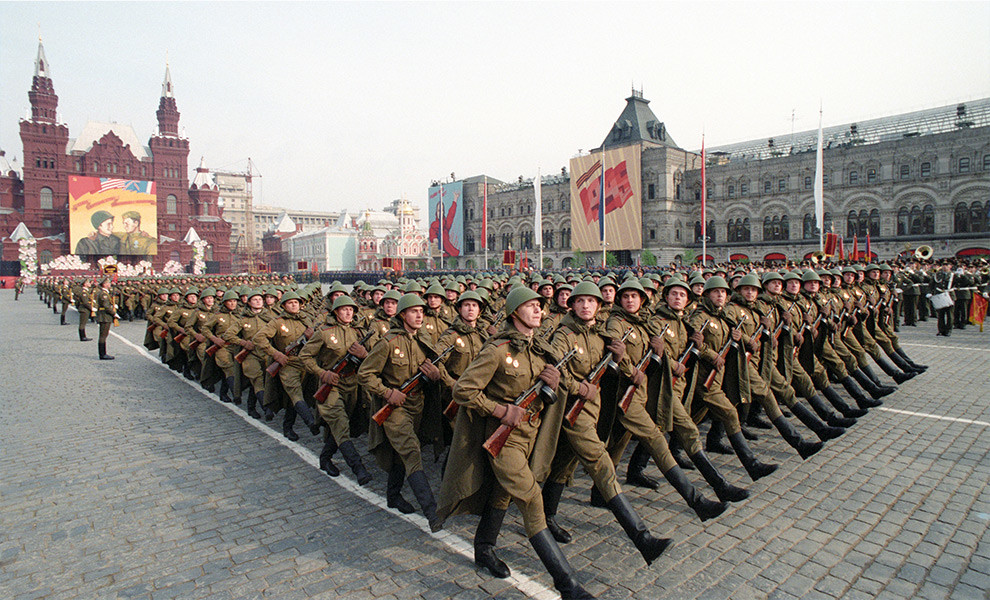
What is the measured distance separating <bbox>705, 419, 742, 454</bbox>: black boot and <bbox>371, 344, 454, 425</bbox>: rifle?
364 cm

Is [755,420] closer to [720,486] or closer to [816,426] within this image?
[816,426]

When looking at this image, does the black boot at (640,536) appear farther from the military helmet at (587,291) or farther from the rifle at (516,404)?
the military helmet at (587,291)

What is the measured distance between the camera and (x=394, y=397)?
204 inches

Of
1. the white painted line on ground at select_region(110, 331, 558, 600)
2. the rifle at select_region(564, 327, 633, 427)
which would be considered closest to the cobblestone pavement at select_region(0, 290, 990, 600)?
the white painted line on ground at select_region(110, 331, 558, 600)

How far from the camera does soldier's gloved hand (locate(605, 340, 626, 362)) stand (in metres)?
4.68

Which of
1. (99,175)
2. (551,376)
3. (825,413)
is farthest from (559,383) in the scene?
(99,175)

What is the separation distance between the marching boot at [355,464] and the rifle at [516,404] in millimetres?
2382

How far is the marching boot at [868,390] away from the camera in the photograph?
830cm

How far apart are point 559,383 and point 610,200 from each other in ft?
183

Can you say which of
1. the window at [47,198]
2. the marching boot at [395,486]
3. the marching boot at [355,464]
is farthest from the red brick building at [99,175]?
the marching boot at [395,486]

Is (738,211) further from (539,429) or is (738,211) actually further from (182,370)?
(539,429)

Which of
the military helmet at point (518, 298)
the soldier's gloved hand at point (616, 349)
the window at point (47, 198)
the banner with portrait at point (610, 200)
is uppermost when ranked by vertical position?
the window at point (47, 198)

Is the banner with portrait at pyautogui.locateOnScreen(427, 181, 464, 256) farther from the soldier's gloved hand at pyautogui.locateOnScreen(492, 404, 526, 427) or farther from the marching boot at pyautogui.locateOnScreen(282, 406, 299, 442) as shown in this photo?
the soldier's gloved hand at pyautogui.locateOnScreen(492, 404, 526, 427)

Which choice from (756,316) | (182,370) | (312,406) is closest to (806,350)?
(756,316)
